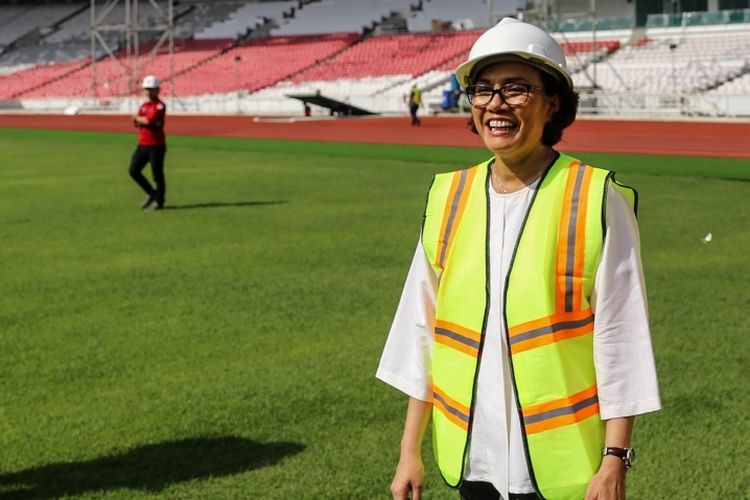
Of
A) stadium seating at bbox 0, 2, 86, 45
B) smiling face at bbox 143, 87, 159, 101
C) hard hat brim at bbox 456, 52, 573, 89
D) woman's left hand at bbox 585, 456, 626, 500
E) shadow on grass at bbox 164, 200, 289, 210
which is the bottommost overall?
shadow on grass at bbox 164, 200, 289, 210

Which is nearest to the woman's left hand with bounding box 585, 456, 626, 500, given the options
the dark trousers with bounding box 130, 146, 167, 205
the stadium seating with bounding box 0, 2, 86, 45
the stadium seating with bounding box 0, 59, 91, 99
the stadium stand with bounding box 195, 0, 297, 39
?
the dark trousers with bounding box 130, 146, 167, 205

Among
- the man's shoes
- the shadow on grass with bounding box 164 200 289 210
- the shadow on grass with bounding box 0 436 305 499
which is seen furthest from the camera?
the shadow on grass with bounding box 164 200 289 210

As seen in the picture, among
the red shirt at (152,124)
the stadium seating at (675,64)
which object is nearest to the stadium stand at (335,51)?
the stadium seating at (675,64)

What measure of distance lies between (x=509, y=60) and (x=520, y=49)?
4.0 inches

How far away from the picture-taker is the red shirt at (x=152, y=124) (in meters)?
16.2

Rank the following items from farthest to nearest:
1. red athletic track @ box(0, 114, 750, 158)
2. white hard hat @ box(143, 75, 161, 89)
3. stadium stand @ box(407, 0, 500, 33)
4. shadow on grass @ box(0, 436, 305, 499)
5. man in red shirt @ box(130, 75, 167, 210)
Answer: stadium stand @ box(407, 0, 500, 33), red athletic track @ box(0, 114, 750, 158), man in red shirt @ box(130, 75, 167, 210), white hard hat @ box(143, 75, 161, 89), shadow on grass @ box(0, 436, 305, 499)

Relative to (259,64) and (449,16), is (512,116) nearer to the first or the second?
(449,16)

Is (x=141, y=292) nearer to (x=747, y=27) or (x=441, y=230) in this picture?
(x=441, y=230)

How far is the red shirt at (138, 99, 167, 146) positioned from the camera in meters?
16.2

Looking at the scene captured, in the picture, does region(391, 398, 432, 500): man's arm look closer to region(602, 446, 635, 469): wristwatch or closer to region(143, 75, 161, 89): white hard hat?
region(602, 446, 635, 469): wristwatch

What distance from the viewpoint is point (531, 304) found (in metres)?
2.83

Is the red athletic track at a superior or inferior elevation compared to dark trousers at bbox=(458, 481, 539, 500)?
inferior

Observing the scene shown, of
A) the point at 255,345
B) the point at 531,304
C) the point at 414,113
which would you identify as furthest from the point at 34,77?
the point at 531,304

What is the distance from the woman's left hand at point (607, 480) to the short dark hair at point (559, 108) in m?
0.87
